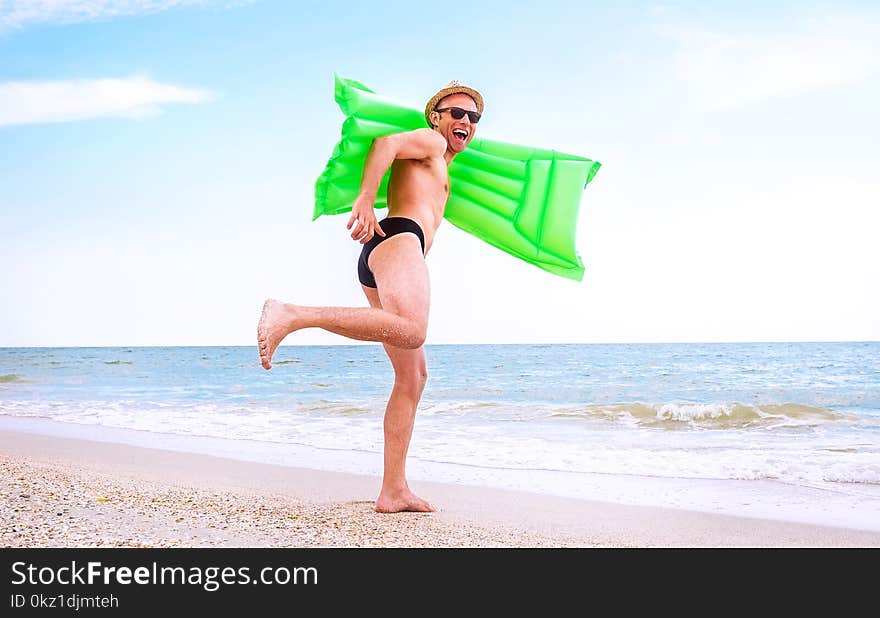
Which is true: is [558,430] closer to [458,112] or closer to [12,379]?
[458,112]

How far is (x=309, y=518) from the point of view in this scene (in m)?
2.87

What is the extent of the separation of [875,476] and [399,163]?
3269mm

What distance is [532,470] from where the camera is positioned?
474cm

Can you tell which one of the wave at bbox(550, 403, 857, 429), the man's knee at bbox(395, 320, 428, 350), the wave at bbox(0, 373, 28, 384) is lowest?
the wave at bbox(0, 373, 28, 384)

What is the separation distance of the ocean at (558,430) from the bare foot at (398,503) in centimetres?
102

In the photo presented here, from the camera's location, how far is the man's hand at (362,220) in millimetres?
2750

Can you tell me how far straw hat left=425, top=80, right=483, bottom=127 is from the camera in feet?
10.1

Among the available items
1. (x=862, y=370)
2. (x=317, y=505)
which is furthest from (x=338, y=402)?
(x=862, y=370)

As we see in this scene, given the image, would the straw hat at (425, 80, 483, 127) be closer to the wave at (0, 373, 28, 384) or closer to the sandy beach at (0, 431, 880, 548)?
the sandy beach at (0, 431, 880, 548)

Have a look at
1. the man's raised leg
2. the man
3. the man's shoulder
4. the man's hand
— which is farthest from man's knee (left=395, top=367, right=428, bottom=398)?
the man's shoulder

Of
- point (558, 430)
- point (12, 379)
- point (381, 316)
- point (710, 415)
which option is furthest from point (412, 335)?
point (12, 379)

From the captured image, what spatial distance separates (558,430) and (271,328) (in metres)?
5.01

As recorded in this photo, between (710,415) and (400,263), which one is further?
(710,415)
